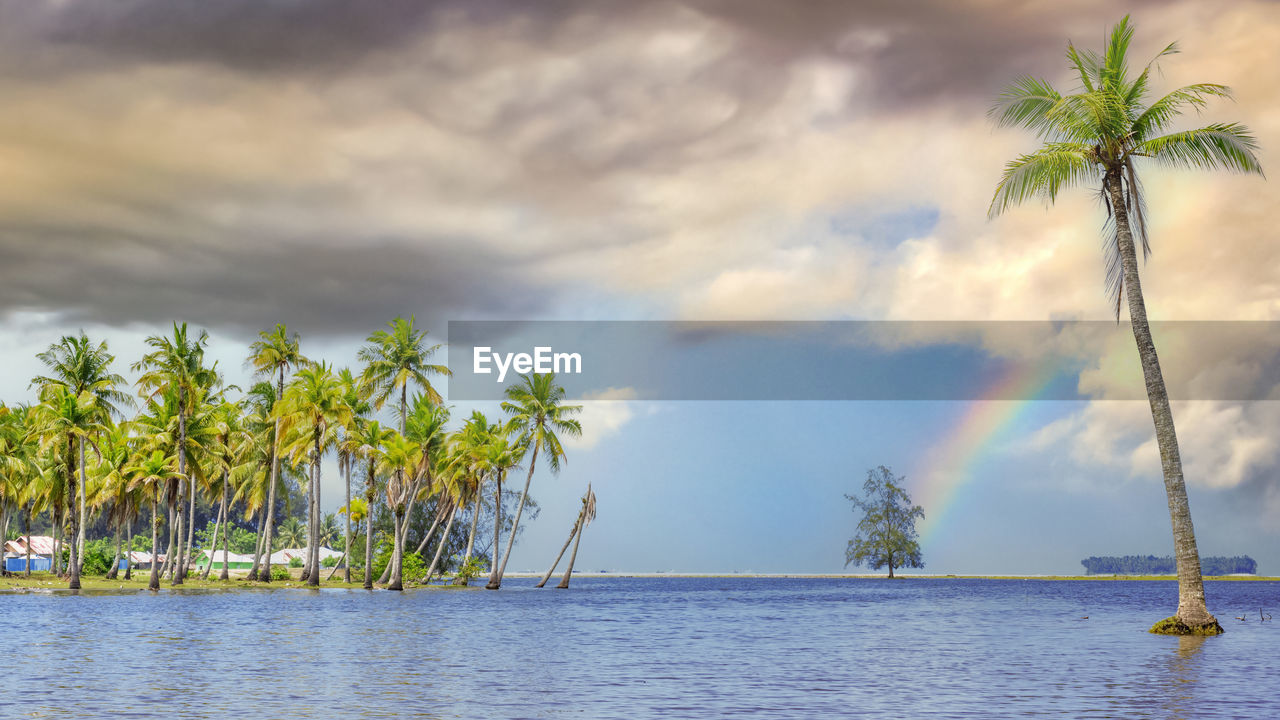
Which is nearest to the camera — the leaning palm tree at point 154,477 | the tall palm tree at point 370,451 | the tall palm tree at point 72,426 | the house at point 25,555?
the tall palm tree at point 72,426

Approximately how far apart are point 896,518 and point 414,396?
80069 millimetres

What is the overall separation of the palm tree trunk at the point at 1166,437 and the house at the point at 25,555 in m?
109

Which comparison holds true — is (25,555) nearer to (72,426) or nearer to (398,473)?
(398,473)

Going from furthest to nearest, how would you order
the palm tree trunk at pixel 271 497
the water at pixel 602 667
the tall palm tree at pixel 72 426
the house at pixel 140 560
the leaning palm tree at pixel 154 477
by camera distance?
1. the house at pixel 140 560
2. the palm tree trunk at pixel 271 497
3. the leaning palm tree at pixel 154 477
4. the tall palm tree at pixel 72 426
5. the water at pixel 602 667

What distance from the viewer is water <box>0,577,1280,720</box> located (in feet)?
60.5

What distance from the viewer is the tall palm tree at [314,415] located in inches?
2815

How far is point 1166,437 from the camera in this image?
3167 centimetres

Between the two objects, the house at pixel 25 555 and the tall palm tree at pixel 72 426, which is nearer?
the tall palm tree at pixel 72 426

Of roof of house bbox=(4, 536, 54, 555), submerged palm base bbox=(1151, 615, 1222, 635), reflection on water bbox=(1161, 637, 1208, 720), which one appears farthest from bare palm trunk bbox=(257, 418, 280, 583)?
reflection on water bbox=(1161, 637, 1208, 720)

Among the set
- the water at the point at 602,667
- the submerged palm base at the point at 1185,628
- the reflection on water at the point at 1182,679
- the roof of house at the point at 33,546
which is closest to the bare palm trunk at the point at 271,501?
the water at the point at 602,667

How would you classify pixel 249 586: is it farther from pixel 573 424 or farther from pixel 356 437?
pixel 573 424

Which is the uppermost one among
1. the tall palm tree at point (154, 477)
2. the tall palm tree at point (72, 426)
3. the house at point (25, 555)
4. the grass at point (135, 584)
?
the tall palm tree at point (72, 426)

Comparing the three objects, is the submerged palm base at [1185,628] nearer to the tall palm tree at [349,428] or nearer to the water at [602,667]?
the water at [602,667]

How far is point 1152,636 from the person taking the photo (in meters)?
36.1
